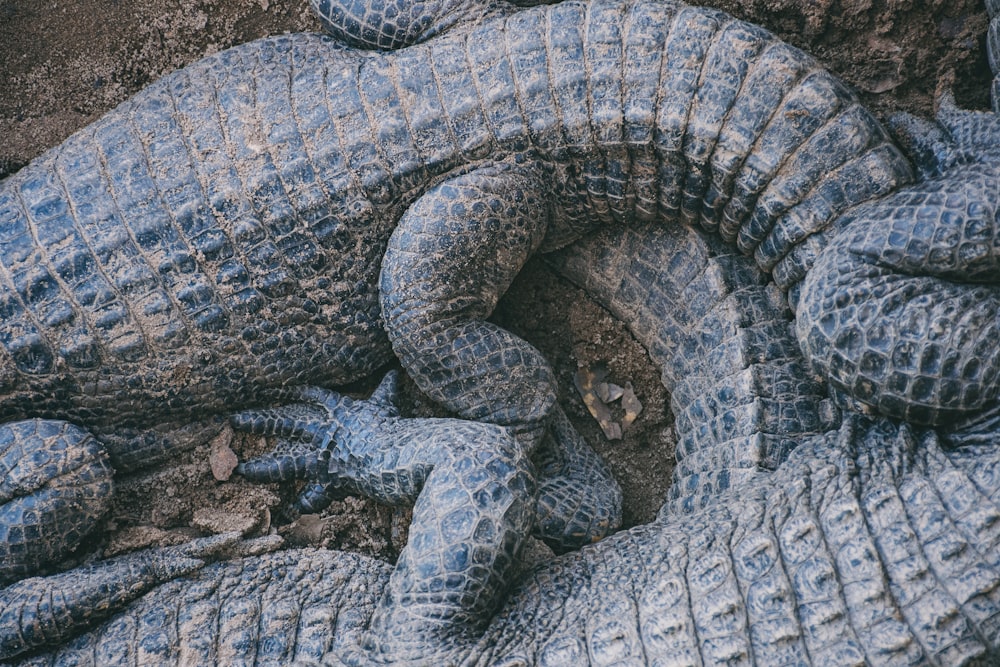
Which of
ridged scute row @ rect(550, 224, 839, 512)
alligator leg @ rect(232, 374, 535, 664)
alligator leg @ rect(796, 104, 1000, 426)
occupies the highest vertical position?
alligator leg @ rect(796, 104, 1000, 426)

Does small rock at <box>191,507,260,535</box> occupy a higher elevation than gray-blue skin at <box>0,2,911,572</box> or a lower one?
lower

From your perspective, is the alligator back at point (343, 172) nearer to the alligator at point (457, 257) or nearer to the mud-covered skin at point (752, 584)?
the alligator at point (457, 257)

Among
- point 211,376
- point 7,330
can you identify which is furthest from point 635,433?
point 7,330

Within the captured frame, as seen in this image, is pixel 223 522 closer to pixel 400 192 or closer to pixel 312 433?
pixel 312 433

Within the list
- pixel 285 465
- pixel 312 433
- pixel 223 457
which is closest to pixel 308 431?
pixel 312 433

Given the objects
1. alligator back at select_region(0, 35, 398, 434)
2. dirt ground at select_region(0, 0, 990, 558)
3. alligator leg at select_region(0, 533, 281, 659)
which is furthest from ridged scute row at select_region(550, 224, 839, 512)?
alligator leg at select_region(0, 533, 281, 659)

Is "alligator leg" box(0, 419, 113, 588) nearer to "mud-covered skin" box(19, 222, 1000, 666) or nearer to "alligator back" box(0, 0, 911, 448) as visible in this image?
"alligator back" box(0, 0, 911, 448)

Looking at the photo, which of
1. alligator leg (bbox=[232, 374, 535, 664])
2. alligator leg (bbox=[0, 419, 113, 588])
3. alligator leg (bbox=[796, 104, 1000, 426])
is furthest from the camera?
alligator leg (bbox=[0, 419, 113, 588])

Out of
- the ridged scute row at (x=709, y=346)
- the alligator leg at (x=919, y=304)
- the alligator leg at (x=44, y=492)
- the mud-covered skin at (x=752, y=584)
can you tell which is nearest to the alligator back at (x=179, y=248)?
the alligator leg at (x=44, y=492)
